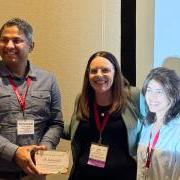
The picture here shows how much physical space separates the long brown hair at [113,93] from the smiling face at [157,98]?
248 millimetres

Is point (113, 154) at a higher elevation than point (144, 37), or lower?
lower

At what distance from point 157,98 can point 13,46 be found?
905mm

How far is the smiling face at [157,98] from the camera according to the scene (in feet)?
6.63

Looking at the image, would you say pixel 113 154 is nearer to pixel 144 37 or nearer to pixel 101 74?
pixel 101 74

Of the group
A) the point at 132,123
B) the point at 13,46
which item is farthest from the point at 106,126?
the point at 13,46

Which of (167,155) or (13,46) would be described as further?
(13,46)

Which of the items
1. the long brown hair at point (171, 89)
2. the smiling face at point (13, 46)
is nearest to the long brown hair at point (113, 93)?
the long brown hair at point (171, 89)

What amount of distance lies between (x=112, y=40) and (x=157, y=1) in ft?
1.89

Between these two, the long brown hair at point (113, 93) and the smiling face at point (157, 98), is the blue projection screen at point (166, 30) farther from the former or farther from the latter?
the smiling face at point (157, 98)

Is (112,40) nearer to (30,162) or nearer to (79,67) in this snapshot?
(79,67)

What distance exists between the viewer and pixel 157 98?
203 cm

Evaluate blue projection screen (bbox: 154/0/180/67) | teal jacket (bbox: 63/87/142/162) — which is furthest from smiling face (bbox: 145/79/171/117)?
blue projection screen (bbox: 154/0/180/67)

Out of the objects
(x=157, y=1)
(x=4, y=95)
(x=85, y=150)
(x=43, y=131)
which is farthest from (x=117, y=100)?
(x=157, y=1)

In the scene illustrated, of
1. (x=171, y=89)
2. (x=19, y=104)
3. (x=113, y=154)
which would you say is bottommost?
(x=113, y=154)
